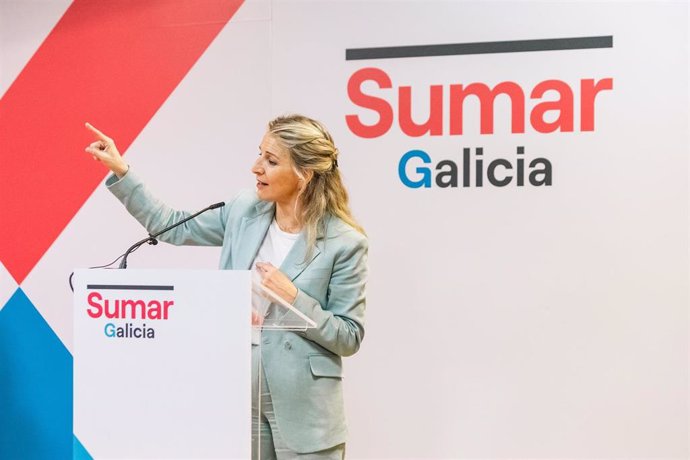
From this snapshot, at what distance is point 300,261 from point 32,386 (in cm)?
214

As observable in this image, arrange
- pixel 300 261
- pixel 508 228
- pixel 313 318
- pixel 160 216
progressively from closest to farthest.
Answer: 1. pixel 313 318
2. pixel 300 261
3. pixel 160 216
4. pixel 508 228

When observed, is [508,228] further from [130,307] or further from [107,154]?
[130,307]

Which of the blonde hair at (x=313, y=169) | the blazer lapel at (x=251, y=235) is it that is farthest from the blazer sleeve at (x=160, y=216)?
the blonde hair at (x=313, y=169)

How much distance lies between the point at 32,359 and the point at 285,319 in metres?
2.31

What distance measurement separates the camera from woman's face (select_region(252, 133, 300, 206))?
7.30 ft

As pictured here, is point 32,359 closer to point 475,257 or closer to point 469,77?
point 475,257

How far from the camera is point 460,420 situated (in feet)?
10.3

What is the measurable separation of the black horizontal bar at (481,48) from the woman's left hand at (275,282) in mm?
1558

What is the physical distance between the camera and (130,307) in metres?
1.74

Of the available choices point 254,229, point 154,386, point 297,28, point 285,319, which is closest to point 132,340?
point 154,386

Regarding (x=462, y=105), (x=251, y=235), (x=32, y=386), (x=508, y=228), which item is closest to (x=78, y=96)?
(x=32, y=386)

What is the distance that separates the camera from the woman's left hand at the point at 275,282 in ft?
6.16

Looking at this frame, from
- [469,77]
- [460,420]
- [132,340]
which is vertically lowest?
[460,420]

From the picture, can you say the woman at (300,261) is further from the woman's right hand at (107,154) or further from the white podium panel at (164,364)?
the white podium panel at (164,364)
